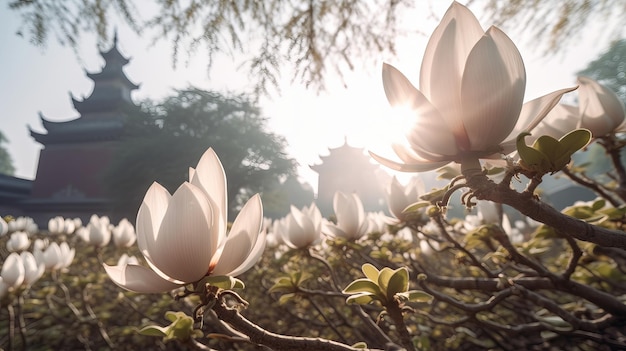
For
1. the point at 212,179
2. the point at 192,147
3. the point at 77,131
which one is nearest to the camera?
the point at 212,179

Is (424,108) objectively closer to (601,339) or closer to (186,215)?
(186,215)

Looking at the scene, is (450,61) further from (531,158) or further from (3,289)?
(3,289)

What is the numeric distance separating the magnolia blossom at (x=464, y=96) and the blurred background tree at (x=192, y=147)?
17226 mm

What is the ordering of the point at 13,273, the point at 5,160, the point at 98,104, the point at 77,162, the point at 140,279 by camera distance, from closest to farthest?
the point at 140,279 → the point at 13,273 → the point at 77,162 → the point at 98,104 → the point at 5,160

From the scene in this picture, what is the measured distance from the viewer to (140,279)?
580mm

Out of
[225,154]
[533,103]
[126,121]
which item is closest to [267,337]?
[533,103]

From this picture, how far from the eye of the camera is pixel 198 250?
1.86ft

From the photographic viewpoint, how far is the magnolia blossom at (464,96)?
514mm

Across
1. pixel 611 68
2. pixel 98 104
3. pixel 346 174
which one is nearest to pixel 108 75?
pixel 98 104

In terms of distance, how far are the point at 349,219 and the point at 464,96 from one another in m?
0.87

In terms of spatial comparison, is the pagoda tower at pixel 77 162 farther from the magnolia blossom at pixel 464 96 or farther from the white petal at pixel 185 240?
the magnolia blossom at pixel 464 96

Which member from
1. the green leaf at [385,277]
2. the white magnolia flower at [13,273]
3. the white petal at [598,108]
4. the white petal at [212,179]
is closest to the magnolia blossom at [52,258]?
the white magnolia flower at [13,273]

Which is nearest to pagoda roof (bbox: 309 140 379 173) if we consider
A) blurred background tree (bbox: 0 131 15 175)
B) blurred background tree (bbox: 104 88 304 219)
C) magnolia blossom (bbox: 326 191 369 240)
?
blurred background tree (bbox: 104 88 304 219)

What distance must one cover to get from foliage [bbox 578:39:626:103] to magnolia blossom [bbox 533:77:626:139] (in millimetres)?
29945
